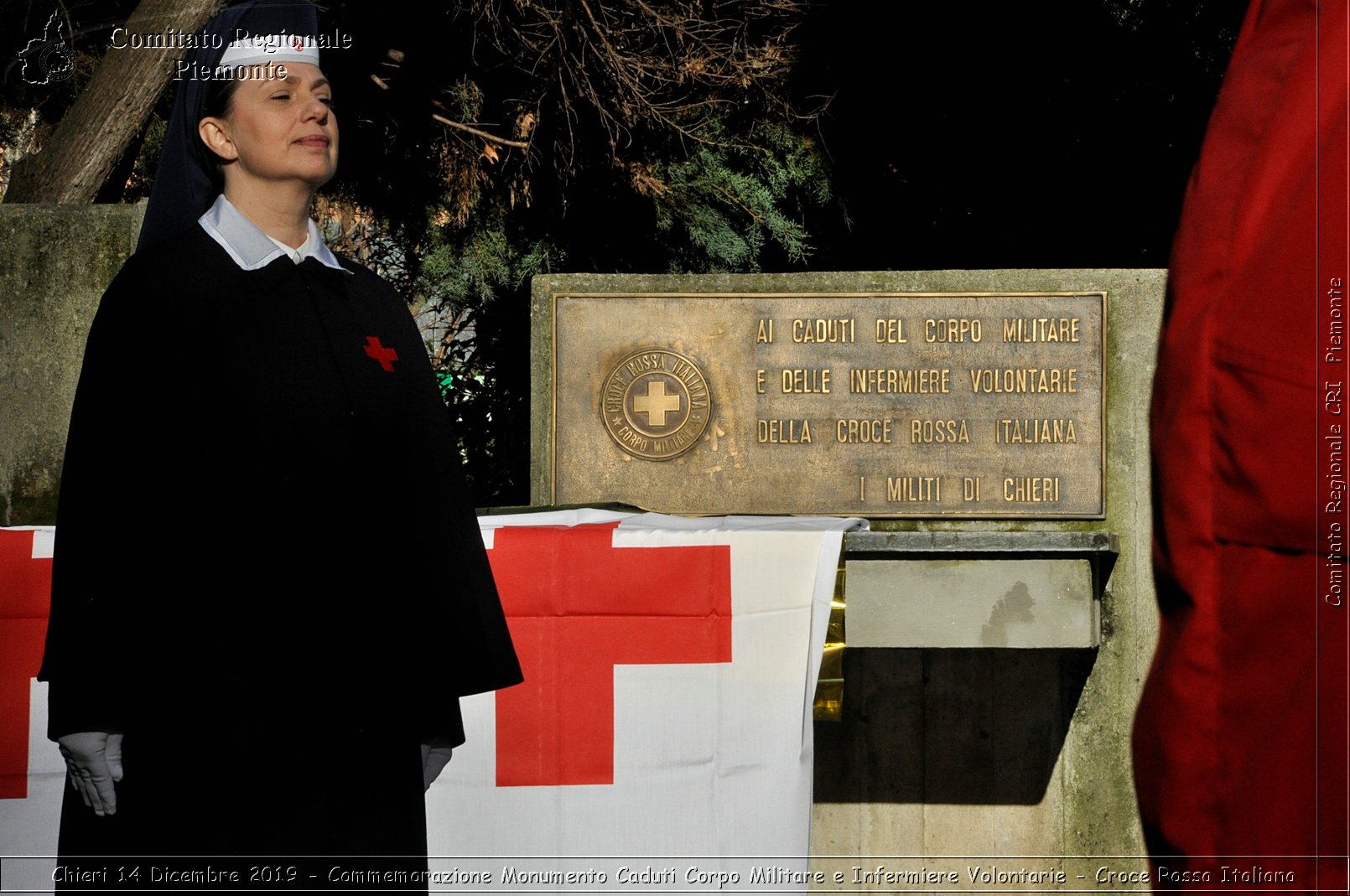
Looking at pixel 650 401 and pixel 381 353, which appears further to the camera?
pixel 650 401

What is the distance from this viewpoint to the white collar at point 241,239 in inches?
90.0

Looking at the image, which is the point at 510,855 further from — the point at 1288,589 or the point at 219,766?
the point at 1288,589

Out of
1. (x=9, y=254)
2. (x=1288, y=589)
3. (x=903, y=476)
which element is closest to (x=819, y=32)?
(x=903, y=476)

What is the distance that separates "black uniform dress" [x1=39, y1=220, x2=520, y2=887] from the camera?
7.00 feet

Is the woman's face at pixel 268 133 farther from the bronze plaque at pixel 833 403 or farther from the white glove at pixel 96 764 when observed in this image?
the bronze plaque at pixel 833 403

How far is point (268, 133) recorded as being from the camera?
2.31 meters

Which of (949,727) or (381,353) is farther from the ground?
(381,353)

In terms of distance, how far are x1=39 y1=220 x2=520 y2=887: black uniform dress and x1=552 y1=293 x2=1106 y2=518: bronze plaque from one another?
256 cm

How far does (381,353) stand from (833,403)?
9.00 ft

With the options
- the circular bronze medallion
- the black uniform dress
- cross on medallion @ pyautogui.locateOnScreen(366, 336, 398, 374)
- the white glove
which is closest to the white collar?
the black uniform dress

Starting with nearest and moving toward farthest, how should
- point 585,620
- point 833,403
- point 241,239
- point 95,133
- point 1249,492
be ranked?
point 1249,492, point 241,239, point 585,620, point 833,403, point 95,133

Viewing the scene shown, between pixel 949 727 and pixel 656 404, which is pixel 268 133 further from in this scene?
pixel 949 727

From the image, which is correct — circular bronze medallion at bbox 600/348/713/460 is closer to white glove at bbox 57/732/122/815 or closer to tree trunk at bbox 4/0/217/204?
tree trunk at bbox 4/0/217/204

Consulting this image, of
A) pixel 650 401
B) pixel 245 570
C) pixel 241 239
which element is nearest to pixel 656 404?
pixel 650 401
